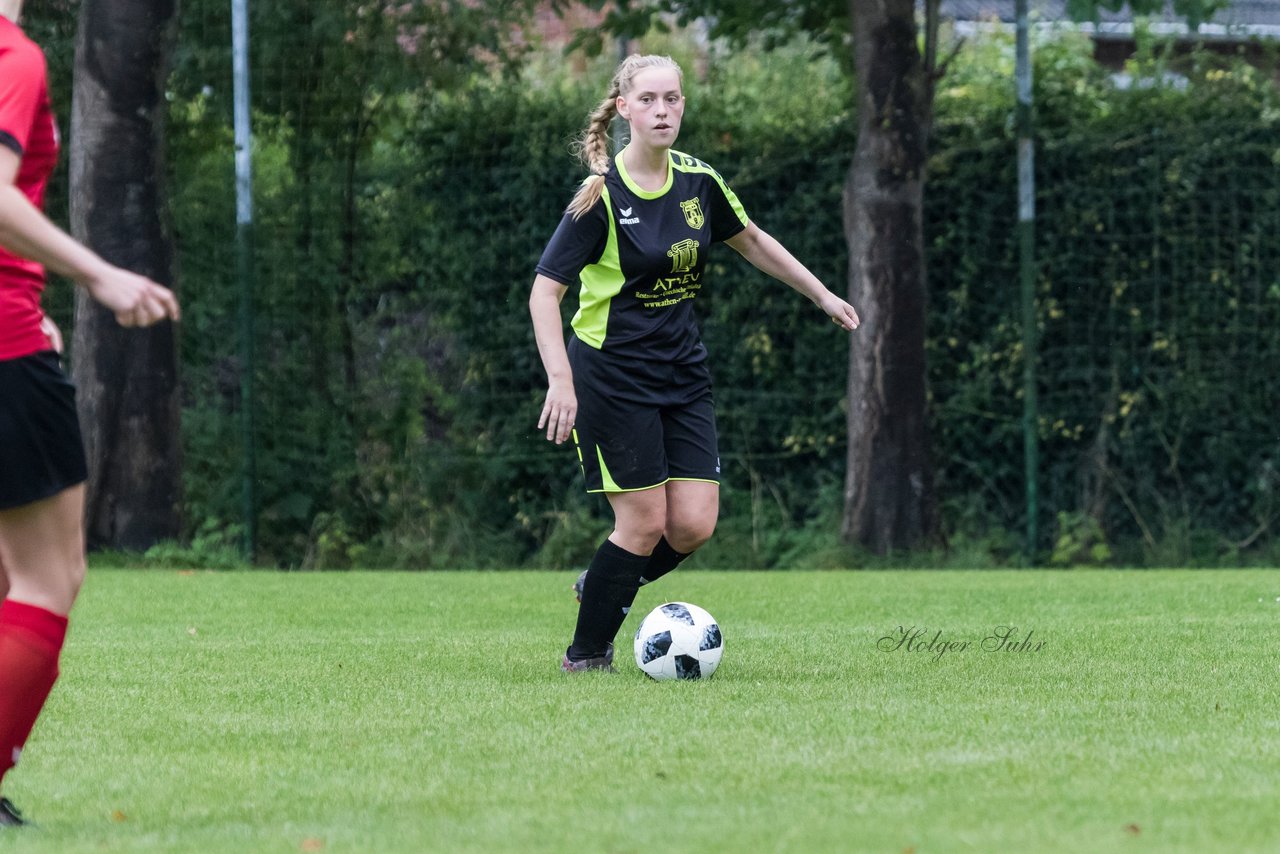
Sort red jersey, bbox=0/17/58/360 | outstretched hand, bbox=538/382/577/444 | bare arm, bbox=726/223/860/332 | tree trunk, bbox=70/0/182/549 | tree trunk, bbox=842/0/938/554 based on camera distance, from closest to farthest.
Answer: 1. red jersey, bbox=0/17/58/360
2. outstretched hand, bbox=538/382/577/444
3. bare arm, bbox=726/223/860/332
4. tree trunk, bbox=842/0/938/554
5. tree trunk, bbox=70/0/182/549

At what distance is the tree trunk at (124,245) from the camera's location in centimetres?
1176

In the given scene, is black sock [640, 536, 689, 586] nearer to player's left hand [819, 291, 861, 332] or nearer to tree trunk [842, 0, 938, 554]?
player's left hand [819, 291, 861, 332]

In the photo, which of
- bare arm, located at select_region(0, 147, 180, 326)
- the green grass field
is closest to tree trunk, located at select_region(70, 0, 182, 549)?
the green grass field

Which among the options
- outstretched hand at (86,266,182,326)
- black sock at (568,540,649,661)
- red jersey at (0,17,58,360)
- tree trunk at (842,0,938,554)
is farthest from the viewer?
tree trunk at (842,0,938,554)

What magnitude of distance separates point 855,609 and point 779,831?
497 centimetres

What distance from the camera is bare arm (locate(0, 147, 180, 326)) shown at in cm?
323

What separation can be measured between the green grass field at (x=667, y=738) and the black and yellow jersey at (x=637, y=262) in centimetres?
112

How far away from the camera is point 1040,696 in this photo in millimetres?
5230

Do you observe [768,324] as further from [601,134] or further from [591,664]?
[591,664]

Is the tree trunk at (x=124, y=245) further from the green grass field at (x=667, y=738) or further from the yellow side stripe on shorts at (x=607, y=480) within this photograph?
the yellow side stripe on shorts at (x=607, y=480)

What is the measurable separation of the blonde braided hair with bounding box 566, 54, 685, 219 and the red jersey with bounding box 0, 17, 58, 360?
7.37 feet

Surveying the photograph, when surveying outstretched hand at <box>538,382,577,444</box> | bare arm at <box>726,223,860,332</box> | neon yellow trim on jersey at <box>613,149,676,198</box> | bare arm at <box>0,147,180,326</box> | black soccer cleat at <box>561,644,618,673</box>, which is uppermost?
neon yellow trim on jersey at <box>613,149,676,198</box>

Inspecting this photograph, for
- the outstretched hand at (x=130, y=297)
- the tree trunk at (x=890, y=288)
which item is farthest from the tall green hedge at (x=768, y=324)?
the outstretched hand at (x=130, y=297)

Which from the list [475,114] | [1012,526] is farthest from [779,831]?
[475,114]
